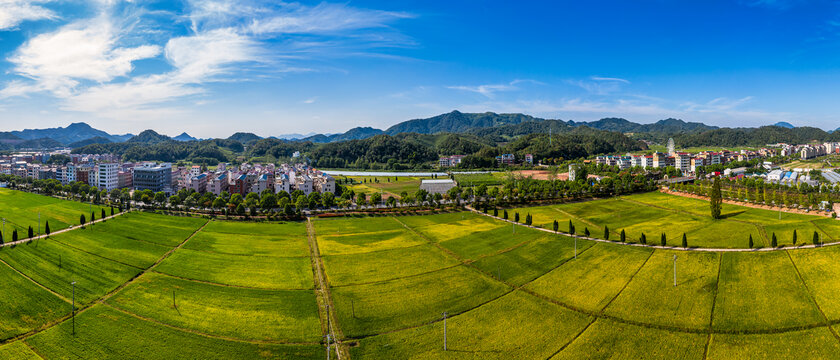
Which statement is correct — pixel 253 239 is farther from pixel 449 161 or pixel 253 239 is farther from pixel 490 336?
pixel 449 161

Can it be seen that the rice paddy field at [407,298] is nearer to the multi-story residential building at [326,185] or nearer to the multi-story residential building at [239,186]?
the multi-story residential building at [239,186]

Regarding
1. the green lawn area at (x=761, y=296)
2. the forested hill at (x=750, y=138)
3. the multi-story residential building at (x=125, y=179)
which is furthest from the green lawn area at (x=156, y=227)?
Result: the forested hill at (x=750, y=138)

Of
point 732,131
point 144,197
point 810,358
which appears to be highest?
point 732,131

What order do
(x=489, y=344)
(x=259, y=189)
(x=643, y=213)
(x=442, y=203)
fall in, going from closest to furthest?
1. (x=489, y=344)
2. (x=643, y=213)
3. (x=442, y=203)
4. (x=259, y=189)

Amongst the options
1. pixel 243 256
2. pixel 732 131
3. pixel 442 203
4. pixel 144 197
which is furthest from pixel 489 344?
pixel 732 131

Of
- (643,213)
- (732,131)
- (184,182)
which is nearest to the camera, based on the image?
(643,213)

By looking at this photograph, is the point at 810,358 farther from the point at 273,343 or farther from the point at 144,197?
the point at 144,197
